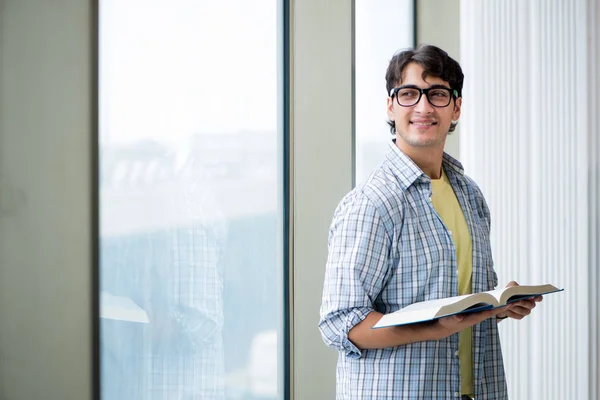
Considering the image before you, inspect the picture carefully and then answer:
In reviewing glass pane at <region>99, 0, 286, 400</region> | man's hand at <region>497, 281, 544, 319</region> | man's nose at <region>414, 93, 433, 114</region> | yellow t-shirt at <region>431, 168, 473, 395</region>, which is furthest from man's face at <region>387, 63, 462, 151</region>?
glass pane at <region>99, 0, 286, 400</region>

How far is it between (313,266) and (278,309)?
0.21 meters

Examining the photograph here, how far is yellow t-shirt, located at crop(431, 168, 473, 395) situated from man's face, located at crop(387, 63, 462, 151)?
0.43 ft

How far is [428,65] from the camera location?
5.16 feet

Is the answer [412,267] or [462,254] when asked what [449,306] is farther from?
[462,254]

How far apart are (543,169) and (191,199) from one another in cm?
195

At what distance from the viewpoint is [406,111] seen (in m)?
1.56

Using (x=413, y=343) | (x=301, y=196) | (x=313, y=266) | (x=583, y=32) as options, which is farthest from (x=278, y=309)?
(x=583, y=32)

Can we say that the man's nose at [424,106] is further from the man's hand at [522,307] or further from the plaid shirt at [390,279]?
the man's hand at [522,307]

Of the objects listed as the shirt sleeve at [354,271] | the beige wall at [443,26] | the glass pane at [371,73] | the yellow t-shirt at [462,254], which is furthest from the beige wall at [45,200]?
the beige wall at [443,26]

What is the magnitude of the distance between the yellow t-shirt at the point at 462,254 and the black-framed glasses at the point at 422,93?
0.65 ft

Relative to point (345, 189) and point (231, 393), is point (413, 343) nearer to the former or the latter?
point (231, 393)

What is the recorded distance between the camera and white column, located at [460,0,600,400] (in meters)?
3.20

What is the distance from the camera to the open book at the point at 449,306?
1.20 meters

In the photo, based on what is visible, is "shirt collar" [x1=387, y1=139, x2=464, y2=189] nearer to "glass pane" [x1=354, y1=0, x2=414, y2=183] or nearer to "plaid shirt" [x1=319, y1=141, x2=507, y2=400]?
"plaid shirt" [x1=319, y1=141, x2=507, y2=400]
